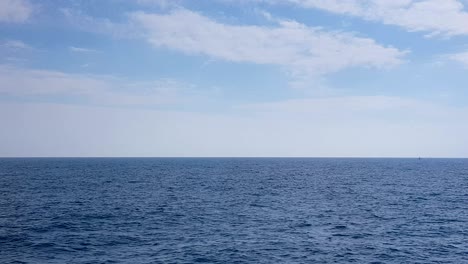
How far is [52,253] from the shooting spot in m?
41.5

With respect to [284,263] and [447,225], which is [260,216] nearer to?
[284,263]

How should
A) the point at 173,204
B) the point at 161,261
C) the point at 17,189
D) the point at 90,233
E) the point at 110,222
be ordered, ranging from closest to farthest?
the point at 161,261 < the point at 90,233 < the point at 110,222 < the point at 173,204 < the point at 17,189

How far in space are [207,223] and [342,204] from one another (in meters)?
32.9

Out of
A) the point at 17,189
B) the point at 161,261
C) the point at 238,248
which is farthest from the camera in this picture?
the point at 17,189

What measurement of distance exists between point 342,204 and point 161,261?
48628mm

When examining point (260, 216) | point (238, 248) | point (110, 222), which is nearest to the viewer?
point (238, 248)

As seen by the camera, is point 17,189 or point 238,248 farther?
point 17,189

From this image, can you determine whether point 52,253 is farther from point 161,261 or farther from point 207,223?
point 207,223

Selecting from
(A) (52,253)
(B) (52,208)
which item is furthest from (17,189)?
(A) (52,253)

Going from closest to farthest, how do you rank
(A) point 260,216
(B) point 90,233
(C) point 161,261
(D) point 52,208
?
(C) point 161,261 → (B) point 90,233 → (A) point 260,216 → (D) point 52,208

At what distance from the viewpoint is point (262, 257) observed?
41469mm

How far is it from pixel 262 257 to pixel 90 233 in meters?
23.6

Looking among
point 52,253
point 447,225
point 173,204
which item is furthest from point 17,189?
point 447,225

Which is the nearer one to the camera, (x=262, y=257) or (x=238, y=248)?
(x=262, y=257)
